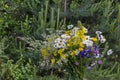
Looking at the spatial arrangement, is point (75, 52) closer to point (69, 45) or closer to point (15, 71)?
point (69, 45)

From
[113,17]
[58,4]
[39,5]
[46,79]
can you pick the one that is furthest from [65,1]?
[46,79]

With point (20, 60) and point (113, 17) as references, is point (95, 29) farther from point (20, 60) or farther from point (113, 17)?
point (20, 60)

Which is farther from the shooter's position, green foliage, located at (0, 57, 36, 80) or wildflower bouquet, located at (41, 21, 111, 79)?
wildflower bouquet, located at (41, 21, 111, 79)

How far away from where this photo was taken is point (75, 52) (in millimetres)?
3006

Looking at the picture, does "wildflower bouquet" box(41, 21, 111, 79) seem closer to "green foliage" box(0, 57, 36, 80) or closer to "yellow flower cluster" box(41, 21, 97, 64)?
"yellow flower cluster" box(41, 21, 97, 64)

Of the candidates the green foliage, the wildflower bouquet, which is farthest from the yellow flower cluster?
the green foliage

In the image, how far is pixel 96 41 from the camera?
10.4ft

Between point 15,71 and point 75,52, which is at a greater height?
point 75,52

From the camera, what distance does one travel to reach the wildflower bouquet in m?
3.00

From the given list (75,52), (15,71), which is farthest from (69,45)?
(15,71)

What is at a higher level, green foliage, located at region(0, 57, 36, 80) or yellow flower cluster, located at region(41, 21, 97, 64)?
yellow flower cluster, located at region(41, 21, 97, 64)

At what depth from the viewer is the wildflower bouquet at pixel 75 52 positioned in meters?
3.00

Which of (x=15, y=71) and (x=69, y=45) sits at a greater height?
(x=69, y=45)

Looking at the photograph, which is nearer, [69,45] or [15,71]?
[15,71]
